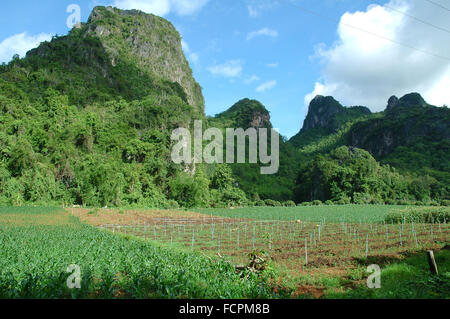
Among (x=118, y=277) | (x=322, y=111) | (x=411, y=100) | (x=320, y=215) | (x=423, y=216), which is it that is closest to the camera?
(x=118, y=277)

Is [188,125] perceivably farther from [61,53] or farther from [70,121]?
[61,53]

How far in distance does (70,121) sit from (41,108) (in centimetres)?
502

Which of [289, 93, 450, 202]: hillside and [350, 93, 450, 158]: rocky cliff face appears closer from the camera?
[289, 93, 450, 202]: hillside

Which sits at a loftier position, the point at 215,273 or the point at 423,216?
the point at 215,273

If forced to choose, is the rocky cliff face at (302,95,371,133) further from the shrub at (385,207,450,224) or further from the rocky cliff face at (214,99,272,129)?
the shrub at (385,207,450,224)

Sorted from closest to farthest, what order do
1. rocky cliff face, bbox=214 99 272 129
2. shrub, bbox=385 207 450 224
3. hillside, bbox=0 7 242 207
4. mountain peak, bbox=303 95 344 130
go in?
1. shrub, bbox=385 207 450 224
2. hillside, bbox=0 7 242 207
3. rocky cliff face, bbox=214 99 272 129
4. mountain peak, bbox=303 95 344 130

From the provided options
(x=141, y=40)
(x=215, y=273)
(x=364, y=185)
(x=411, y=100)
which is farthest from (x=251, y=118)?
Result: (x=215, y=273)

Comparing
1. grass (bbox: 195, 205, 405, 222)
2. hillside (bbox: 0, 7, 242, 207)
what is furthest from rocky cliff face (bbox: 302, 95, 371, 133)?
grass (bbox: 195, 205, 405, 222)

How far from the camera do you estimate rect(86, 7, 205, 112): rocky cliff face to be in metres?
88.2

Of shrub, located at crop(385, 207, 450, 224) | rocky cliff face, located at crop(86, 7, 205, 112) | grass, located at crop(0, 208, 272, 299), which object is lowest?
shrub, located at crop(385, 207, 450, 224)

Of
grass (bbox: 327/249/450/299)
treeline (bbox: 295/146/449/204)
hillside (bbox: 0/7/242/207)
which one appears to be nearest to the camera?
grass (bbox: 327/249/450/299)

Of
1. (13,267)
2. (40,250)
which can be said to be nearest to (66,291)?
(13,267)

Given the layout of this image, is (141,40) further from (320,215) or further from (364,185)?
(320,215)

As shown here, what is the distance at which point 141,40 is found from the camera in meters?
92.6
